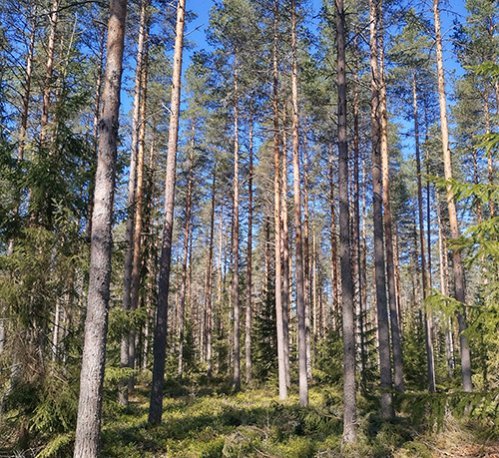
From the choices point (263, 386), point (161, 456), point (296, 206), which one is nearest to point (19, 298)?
point (161, 456)

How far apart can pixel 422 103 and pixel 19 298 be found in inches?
974

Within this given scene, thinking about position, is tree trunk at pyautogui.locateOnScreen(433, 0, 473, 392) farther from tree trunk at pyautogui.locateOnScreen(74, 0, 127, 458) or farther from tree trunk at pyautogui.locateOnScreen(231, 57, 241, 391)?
tree trunk at pyautogui.locateOnScreen(74, 0, 127, 458)

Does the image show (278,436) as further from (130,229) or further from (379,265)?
(130,229)

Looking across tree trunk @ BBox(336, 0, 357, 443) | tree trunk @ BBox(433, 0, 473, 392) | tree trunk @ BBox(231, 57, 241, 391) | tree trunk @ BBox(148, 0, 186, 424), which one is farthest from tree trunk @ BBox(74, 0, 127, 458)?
tree trunk @ BBox(231, 57, 241, 391)

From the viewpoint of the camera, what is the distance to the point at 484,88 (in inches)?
880

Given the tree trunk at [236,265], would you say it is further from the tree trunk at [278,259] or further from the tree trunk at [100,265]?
the tree trunk at [100,265]

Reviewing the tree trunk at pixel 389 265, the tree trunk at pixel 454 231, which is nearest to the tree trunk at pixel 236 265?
the tree trunk at pixel 389 265

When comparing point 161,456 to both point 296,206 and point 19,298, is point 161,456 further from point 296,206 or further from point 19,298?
point 296,206

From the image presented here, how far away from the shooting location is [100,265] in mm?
5777

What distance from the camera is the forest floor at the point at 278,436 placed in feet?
27.9

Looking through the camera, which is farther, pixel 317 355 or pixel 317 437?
pixel 317 355

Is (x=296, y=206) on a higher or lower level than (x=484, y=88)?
lower

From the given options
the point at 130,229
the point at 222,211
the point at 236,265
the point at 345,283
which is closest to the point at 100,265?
the point at 345,283

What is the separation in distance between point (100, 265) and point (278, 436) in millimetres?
6522
